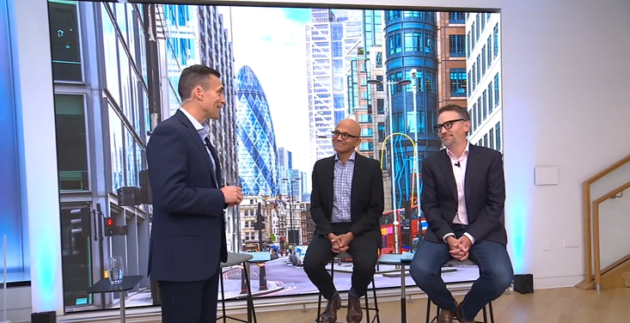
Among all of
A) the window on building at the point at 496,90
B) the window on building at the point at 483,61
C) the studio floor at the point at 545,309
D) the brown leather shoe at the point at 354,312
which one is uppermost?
the window on building at the point at 483,61

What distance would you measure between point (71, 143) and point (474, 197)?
323 cm

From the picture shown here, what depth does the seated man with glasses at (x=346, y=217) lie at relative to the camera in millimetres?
2652

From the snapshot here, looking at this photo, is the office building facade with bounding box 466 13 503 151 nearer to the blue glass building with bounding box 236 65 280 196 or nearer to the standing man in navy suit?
the blue glass building with bounding box 236 65 280 196

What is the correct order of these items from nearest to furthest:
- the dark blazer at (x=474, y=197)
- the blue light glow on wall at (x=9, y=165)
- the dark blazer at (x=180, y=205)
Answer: the dark blazer at (x=180, y=205), the dark blazer at (x=474, y=197), the blue light glow on wall at (x=9, y=165)

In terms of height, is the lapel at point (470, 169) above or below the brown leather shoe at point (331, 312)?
above

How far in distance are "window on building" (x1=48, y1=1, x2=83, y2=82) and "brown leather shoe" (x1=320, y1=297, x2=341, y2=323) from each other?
2.79 m

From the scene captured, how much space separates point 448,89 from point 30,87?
3736 mm

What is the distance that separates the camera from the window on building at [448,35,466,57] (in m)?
3.83

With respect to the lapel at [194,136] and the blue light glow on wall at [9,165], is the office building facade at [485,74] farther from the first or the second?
the blue light glow on wall at [9,165]

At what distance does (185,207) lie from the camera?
156 cm

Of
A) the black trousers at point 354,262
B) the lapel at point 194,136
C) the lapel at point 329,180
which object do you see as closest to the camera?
the lapel at point 194,136

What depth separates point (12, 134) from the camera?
11.6 ft

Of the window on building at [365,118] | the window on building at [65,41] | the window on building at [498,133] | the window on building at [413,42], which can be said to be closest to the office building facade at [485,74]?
the window on building at [498,133]

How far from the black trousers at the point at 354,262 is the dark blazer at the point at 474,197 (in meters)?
0.40
